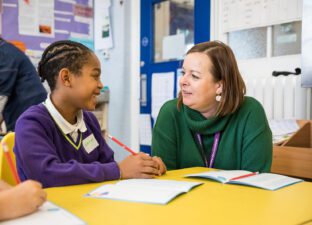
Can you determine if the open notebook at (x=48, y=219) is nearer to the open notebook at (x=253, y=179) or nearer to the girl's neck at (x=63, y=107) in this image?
the open notebook at (x=253, y=179)

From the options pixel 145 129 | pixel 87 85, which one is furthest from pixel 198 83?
pixel 145 129

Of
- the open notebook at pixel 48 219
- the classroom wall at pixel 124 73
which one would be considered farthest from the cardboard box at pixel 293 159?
the classroom wall at pixel 124 73

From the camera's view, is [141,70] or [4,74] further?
[141,70]

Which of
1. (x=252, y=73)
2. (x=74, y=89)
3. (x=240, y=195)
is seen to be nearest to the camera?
(x=240, y=195)

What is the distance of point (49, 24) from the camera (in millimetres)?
3910

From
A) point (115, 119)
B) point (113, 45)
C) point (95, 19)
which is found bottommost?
point (115, 119)

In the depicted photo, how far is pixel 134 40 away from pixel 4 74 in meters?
1.96

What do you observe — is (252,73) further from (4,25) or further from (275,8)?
(4,25)

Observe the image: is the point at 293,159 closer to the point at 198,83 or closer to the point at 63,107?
the point at 198,83

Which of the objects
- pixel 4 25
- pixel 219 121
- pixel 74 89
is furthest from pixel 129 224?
pixel 4 25

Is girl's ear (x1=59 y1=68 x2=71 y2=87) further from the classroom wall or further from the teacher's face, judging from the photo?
the classroom wall

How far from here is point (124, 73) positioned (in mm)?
4008

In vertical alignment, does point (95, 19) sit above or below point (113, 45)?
above

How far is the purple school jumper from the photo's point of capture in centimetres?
98
